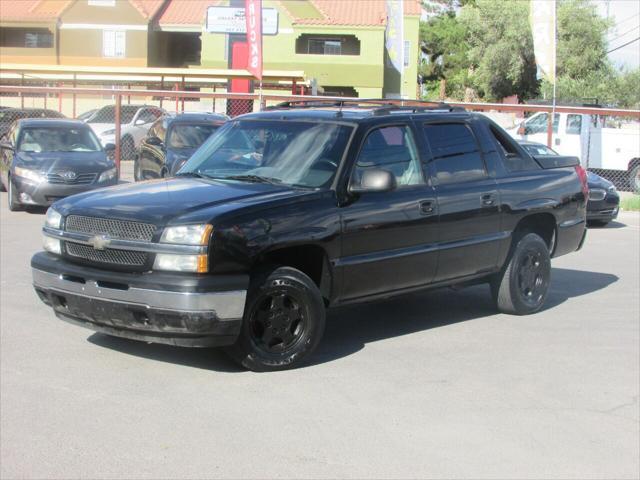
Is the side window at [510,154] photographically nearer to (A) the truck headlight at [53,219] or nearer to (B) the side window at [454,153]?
(B) the side window at [454,153]

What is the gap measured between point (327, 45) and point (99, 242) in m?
45.3

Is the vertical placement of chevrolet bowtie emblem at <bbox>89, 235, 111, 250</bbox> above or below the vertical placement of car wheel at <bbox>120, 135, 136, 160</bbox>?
below

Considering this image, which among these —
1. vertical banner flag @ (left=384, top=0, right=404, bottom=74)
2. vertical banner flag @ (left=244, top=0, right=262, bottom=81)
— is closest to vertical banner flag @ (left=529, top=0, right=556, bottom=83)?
vertical banner flag @ (left=244, top=0, right=262, bottom=81)

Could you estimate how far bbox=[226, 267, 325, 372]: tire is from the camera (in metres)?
6.25

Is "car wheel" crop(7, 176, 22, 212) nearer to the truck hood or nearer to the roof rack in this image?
the roof rack

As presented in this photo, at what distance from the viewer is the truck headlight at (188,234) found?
591cm

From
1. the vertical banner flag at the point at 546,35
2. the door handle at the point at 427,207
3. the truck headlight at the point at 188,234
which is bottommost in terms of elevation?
the truck headlight at the point at 188,234

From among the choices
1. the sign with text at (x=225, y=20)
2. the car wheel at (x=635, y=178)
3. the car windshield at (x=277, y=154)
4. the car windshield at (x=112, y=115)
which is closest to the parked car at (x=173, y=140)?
the car windshield at (x=277, y=154)

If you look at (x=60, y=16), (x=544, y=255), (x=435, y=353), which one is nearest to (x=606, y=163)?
(x=544, y=255)

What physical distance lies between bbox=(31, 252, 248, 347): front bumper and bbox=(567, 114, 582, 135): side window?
17587 mm

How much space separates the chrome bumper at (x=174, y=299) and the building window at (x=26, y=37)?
49.5 meters

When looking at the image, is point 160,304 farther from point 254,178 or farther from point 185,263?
point 254,178

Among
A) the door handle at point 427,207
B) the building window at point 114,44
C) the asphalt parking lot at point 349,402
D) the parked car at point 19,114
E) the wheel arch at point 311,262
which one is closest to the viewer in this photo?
the asphalt parking lot at point 349,402

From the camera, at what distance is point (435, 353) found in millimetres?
7125
